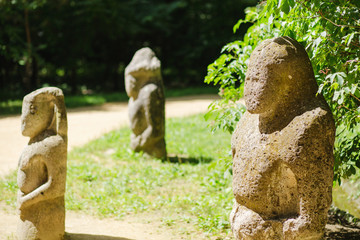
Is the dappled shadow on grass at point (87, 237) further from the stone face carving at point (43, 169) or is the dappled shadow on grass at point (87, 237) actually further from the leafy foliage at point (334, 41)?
the leafy foliage at point (334, 41)

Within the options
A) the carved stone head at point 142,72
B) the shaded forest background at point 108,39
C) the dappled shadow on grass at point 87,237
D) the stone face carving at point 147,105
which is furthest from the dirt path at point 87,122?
the shaded forest background at point 108,39

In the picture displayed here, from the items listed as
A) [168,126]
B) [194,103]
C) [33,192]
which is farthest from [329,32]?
[194,103]

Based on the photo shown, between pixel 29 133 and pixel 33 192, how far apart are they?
0.64 meters

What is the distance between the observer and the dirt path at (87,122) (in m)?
10.3

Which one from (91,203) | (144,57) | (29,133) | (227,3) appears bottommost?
(91,203)

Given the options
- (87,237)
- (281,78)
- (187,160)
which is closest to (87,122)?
(187,160)

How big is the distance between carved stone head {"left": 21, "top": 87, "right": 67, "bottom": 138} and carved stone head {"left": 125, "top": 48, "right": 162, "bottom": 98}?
4.37 meters

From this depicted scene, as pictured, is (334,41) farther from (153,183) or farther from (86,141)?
(86,141)

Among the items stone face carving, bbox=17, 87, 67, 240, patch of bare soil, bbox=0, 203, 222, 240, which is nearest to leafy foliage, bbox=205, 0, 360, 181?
patch of bare soil, bbox=0, 203, 222, 240

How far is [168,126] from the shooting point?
42.0 feet

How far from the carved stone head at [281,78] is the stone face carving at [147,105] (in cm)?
561

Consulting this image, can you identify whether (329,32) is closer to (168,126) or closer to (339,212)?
(339,212)

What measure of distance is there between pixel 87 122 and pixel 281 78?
11.2m

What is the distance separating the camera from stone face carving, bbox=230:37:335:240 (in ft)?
10.1
